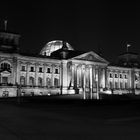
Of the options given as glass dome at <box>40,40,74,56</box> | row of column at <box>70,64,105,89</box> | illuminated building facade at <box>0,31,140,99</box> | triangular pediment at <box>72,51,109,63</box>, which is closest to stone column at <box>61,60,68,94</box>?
illuminated building facade at <box>0,31,140,99</box>

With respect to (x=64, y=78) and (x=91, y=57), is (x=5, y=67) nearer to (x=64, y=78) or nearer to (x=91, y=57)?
(x=64, y=78)

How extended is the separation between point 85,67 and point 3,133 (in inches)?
3512

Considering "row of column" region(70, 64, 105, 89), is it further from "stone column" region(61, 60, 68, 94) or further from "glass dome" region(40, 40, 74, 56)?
"glass dome" region(40, 40, 74, 56)

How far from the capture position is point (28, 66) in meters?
93.2

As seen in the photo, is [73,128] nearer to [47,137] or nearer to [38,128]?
[38,128]

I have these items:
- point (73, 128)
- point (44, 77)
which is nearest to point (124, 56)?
point (44, 77)

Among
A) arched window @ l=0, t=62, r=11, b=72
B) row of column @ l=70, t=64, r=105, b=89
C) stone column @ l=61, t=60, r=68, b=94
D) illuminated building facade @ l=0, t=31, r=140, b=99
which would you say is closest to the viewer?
arched window @ l=0, t=62, r=11, b=72

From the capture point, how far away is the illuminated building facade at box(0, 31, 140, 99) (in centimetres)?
8750

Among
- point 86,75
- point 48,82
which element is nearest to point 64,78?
point 48,82

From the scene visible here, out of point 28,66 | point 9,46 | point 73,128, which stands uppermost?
point 9,46

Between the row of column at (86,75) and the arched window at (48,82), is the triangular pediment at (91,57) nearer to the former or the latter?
the row of column at (86,75)

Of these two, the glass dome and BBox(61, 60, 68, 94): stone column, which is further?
the glass dome

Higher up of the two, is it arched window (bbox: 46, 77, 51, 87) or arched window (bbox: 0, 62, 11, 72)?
arched window (bbox: 0, 62, 11, 72)

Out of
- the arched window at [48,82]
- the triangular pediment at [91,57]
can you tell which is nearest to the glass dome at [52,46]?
the triangular pediment at [91,57]
